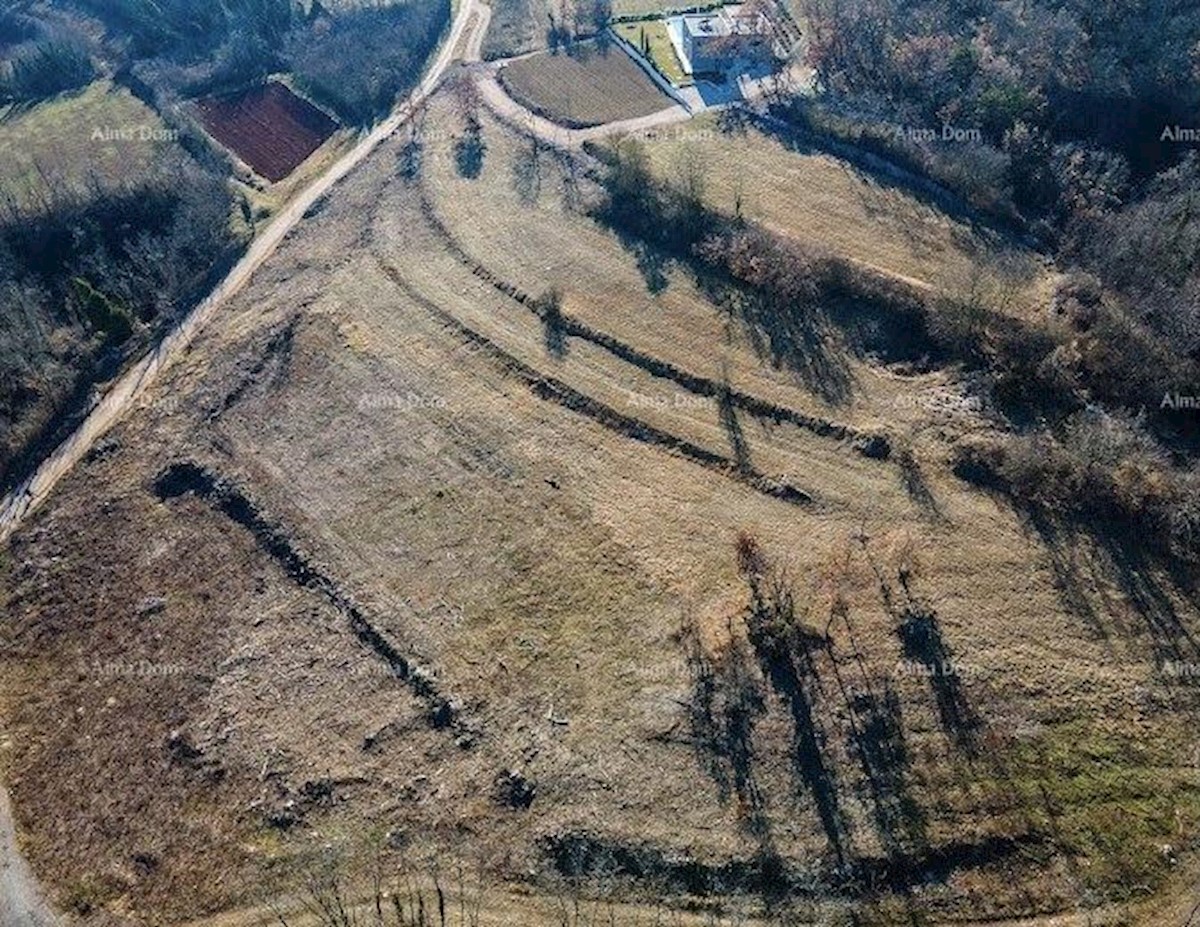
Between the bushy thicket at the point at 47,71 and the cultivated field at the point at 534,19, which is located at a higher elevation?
the cultivated field at the point at 534,19

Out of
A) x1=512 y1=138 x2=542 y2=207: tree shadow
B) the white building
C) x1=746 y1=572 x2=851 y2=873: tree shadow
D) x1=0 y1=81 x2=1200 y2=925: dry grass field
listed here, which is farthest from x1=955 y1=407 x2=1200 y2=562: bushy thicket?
the white building

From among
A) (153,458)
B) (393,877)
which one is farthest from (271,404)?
(393,877)

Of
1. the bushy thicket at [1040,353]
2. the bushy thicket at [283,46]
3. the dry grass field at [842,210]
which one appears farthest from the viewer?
the bushy thicket at [283,46]

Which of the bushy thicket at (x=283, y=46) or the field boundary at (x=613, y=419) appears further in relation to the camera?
the bushy thicket at (x=283, y=46)

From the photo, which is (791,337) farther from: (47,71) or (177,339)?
(47,71)

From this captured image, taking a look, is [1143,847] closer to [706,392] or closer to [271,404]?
[706,392]

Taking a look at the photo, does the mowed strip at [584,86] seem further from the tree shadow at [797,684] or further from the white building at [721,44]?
the tree shadow at [797,684]

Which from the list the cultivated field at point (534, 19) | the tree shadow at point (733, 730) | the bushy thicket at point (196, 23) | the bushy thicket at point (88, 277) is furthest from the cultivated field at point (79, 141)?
the tree shadow at point (733, 730)
